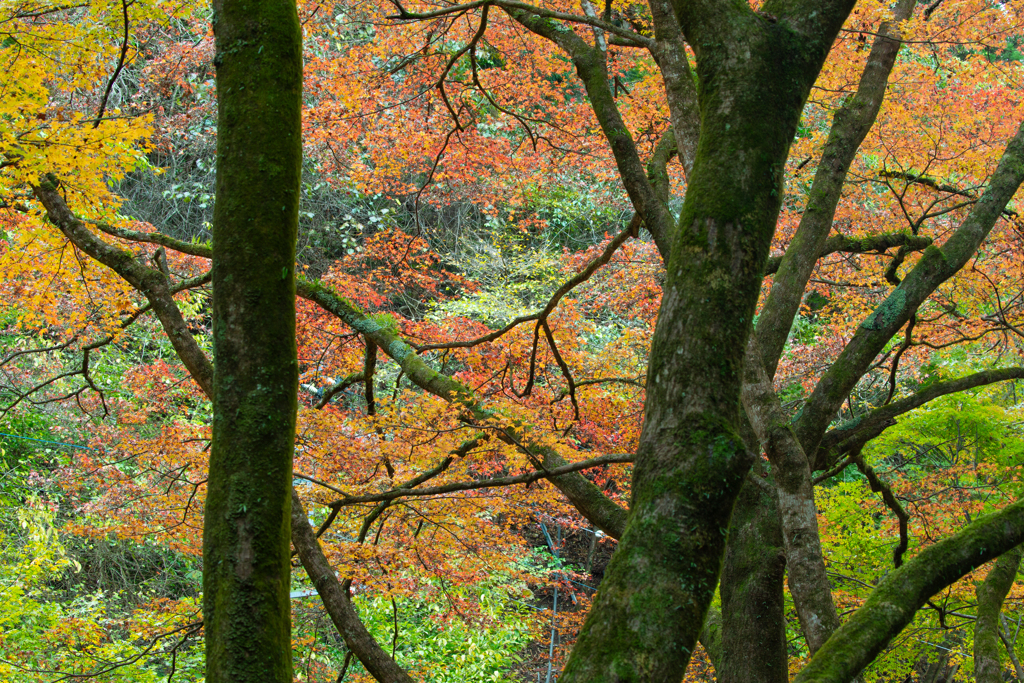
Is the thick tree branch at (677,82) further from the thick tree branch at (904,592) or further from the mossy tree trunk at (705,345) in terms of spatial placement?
the thick tree branch at (904,592)

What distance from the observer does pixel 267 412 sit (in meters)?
1.60

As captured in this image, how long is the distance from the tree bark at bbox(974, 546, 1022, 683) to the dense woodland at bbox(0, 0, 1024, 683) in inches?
0.6

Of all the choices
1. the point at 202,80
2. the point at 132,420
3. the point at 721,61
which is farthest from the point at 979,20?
the point at 202,80

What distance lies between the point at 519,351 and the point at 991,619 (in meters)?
4.73

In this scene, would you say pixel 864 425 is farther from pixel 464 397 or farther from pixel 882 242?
pixel 464 397

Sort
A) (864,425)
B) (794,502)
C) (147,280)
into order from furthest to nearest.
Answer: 1. (864,425)
2. (147,280)
3. (794,502)

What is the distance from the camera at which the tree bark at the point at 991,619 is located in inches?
126

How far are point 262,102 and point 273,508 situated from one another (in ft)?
3.10

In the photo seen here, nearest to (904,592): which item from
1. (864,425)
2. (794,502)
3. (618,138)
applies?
(794,502)

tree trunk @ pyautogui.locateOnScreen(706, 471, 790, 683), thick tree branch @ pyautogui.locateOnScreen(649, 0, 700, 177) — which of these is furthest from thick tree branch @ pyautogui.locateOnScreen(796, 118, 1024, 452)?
thick tree branch @ pyautogui.locateOnScreen(649, 0, 700, 177)

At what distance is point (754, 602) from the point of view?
108 inches

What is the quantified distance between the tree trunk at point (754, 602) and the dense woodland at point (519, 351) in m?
0.01

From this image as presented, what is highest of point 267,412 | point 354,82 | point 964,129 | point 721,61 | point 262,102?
point 964,129

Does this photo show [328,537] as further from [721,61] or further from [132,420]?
[721,61]
